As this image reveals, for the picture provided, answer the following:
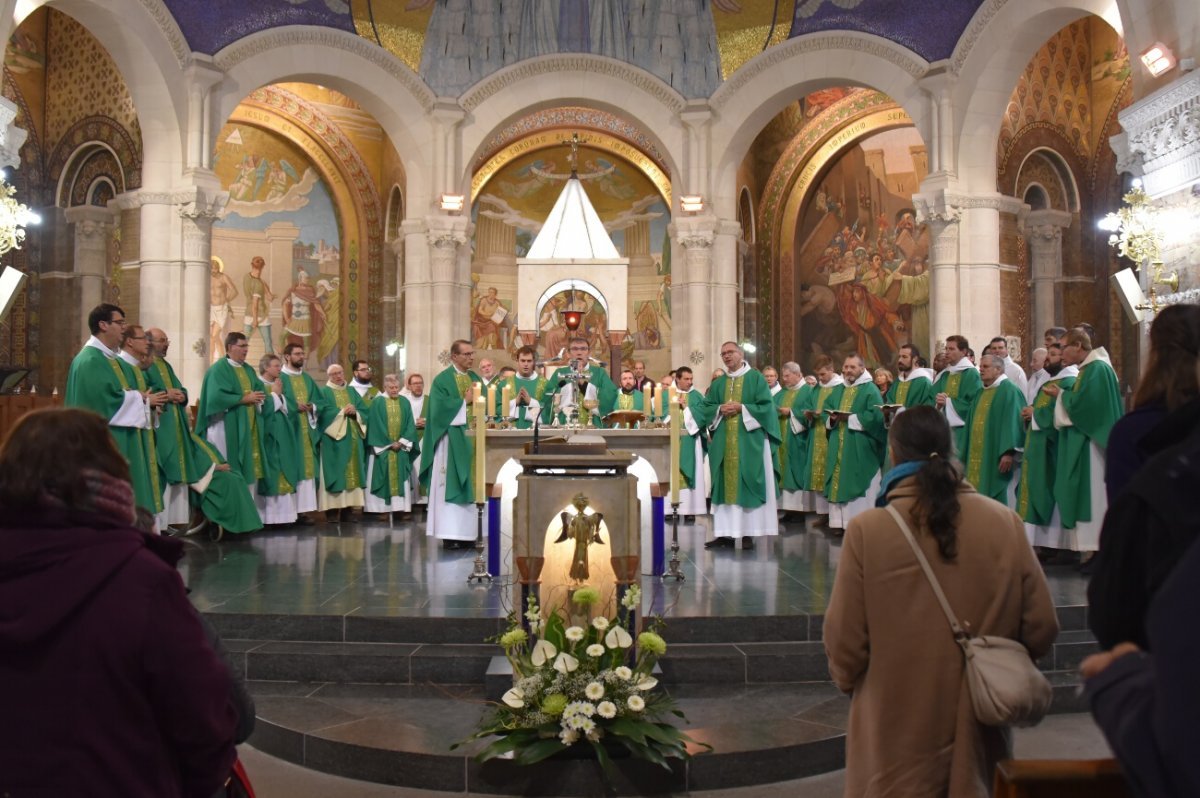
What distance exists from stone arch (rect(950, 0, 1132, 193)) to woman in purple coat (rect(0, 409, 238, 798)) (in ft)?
43.9

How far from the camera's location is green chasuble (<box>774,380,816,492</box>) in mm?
11484

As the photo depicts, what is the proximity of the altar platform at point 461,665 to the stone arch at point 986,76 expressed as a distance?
7541 millimetres

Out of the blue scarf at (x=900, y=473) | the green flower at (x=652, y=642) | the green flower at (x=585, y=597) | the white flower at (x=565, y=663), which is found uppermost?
the blue scarf at (x=900, y=473)

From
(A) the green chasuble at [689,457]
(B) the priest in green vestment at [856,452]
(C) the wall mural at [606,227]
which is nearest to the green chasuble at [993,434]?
(B) the priest in green vestment at [856,452]

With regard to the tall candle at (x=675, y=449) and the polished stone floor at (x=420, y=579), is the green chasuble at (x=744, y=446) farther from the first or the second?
the tall candle at (x=675, y=449)

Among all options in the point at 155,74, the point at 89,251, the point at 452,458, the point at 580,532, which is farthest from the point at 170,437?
the point at 89,251

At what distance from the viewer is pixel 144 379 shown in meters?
8.37

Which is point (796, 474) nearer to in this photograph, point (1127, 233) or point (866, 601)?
point (1127, 233)

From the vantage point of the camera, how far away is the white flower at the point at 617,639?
4.20 metres

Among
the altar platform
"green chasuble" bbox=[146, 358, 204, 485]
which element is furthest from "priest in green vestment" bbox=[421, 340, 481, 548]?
"green chasuble" bbox=[146, 358, 204, 485]

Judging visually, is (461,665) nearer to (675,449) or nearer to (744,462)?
(675,449)

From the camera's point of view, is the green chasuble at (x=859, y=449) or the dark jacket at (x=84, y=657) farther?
the green chasuble at (x=859, y=449)

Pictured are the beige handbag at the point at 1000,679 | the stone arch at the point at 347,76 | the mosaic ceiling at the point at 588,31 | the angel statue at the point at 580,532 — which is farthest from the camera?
the mosaic ceiling at the point at 588,31

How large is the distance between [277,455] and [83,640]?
8960 millimetres
